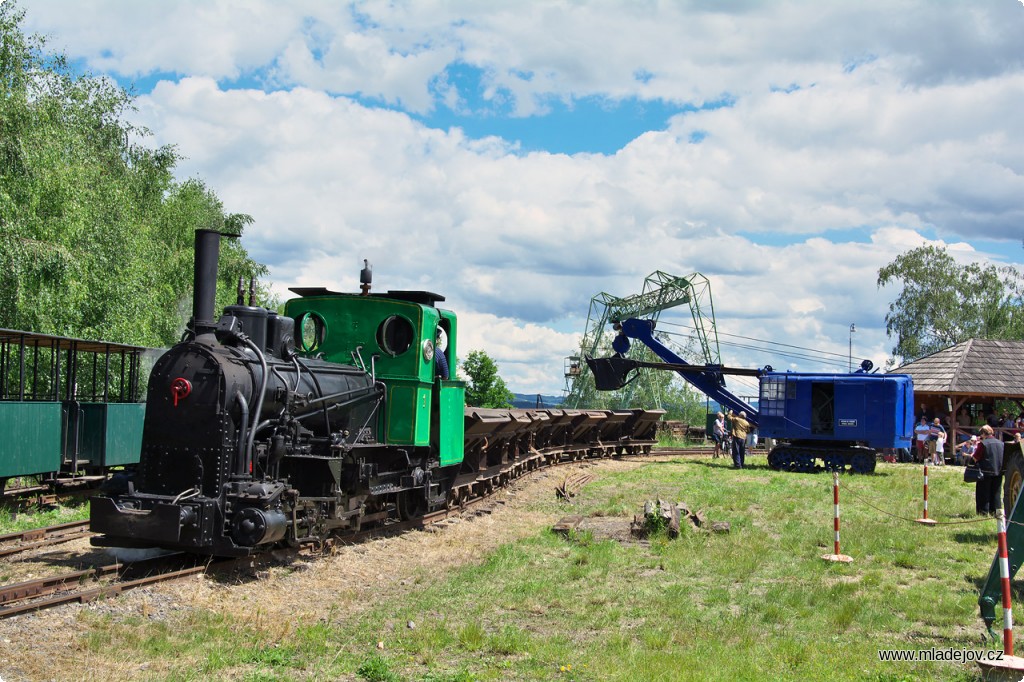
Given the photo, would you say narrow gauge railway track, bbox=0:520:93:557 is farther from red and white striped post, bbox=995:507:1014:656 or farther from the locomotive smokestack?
red and white striped post, bbox=995:507:1014:656

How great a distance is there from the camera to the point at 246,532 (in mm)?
8594

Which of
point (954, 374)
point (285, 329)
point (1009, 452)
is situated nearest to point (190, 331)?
point (285, 329)

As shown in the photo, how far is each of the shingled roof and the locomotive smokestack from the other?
2651 cm

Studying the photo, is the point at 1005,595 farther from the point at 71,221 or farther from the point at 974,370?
the point at 974,370

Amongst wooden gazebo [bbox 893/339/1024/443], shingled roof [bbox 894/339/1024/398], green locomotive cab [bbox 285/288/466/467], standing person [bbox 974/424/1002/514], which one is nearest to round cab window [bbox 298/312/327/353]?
green locomotive cab [bbox 285/288/466/467]

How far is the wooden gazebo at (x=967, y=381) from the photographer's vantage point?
29.4 metres

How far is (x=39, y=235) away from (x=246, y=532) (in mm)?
13805

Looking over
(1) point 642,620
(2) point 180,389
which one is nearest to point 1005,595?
(1) point 642,620

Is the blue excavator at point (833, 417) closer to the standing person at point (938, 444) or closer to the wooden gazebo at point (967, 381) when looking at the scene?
the standing person at point (938, 444)

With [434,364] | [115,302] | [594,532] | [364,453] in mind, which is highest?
[115,302]

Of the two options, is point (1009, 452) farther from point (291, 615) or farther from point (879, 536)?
point (291, 615)

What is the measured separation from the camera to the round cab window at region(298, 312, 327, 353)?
1188 cm

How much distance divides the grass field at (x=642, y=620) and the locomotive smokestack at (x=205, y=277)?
3.11 metres

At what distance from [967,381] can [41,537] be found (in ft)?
92.0
